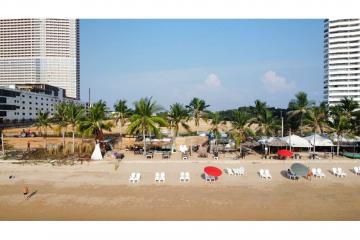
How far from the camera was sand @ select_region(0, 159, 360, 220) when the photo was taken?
49.8ft

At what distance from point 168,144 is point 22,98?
144 feet

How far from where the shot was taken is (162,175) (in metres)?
20.5

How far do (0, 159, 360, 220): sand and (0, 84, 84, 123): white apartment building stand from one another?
31754 mm

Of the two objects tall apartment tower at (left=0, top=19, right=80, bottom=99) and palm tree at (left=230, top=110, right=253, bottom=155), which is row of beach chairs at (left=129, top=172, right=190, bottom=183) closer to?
A: palm tree at (left=230, top=110, right=253, bottom=155)

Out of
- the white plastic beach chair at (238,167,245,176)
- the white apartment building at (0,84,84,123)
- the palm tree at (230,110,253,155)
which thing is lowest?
the white plastic beach chair at (238,167,245,176)

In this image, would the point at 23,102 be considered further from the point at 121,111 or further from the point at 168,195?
the point at 168,195

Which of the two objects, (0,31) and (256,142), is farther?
(0,31)

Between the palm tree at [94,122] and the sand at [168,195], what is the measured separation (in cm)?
482

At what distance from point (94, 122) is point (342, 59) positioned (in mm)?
82385

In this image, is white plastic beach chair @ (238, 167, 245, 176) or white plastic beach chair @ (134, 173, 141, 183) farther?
white plastic beach chair @ (238, 167, 245, 176)

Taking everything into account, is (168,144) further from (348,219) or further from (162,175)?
(348,219)

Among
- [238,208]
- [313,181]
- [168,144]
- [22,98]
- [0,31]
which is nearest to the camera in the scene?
[238,208]

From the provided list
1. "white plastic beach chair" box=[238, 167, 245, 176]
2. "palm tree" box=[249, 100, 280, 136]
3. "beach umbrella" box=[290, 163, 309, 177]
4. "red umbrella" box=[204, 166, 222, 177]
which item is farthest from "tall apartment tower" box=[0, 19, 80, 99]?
"beach umbrella" box=[290, 163, 309, 177]
